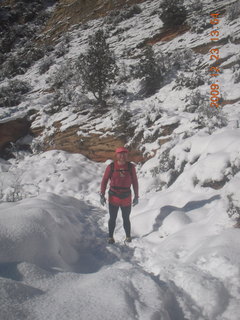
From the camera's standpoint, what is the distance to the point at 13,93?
538 inches

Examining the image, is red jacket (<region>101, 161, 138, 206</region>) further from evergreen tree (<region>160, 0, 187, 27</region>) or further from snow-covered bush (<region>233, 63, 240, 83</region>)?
evergreen tree (<region>160, 0, 187, 27</region>)

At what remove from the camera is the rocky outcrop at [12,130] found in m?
9.93

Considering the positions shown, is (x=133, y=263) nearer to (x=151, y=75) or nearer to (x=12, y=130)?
(x=151, y=75)

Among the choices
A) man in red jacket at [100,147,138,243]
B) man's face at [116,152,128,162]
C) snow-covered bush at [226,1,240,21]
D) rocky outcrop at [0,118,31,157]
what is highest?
snow-covered bush at [226,1,240,21]

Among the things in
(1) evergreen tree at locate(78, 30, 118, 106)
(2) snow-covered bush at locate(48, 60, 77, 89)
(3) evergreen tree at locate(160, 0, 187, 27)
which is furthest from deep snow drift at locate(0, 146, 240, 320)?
(3) evergreen tree at locate(160, 0, 187, 27)

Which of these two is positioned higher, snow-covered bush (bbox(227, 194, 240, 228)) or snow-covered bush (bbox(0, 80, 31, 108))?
snow-covered bush (bbox(0, 80, 31, 108))

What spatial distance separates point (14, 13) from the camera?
97.3 feet

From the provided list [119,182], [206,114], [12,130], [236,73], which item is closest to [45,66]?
[12,130]

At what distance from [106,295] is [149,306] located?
14.8 inches

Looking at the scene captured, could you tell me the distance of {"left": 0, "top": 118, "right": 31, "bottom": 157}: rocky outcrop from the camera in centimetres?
993

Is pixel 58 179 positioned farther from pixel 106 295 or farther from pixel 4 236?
pixel 106 295

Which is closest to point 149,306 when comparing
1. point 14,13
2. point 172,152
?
point 172,152
